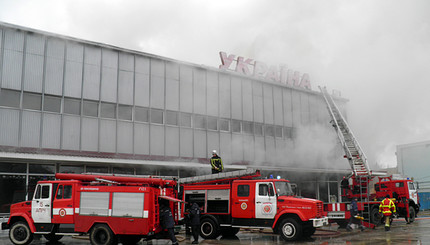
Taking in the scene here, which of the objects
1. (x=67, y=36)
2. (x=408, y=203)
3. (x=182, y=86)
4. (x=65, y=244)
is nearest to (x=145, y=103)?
(x=182, y=86)

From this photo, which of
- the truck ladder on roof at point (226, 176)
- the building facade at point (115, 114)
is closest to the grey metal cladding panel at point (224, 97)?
the building facade at point (115, 114)

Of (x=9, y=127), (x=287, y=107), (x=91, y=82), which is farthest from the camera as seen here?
(x=287, y=107)

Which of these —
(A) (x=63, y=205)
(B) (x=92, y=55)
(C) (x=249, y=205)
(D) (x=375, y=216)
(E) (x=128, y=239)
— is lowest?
(E) (x=128, y=239)

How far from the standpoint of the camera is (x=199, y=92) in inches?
970

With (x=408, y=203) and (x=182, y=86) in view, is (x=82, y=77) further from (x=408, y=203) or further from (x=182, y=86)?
(x=408, y=203)

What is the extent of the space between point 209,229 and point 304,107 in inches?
692

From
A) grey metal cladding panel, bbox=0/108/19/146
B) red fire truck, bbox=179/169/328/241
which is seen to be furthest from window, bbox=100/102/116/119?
red fire truck, bbox=179/169/328/241

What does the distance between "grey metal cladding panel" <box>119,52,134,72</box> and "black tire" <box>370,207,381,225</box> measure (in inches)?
581

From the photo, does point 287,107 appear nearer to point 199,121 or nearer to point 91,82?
point 199,121

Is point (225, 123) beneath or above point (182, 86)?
beneath

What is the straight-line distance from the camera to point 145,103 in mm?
22609

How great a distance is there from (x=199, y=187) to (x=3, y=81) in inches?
426

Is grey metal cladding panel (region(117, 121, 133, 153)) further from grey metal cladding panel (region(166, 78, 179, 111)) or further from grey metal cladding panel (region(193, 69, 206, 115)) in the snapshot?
grey metal cladding panel (region(193, 69, 206, 115))

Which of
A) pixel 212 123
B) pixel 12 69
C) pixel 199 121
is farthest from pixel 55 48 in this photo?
pixel 212 123
